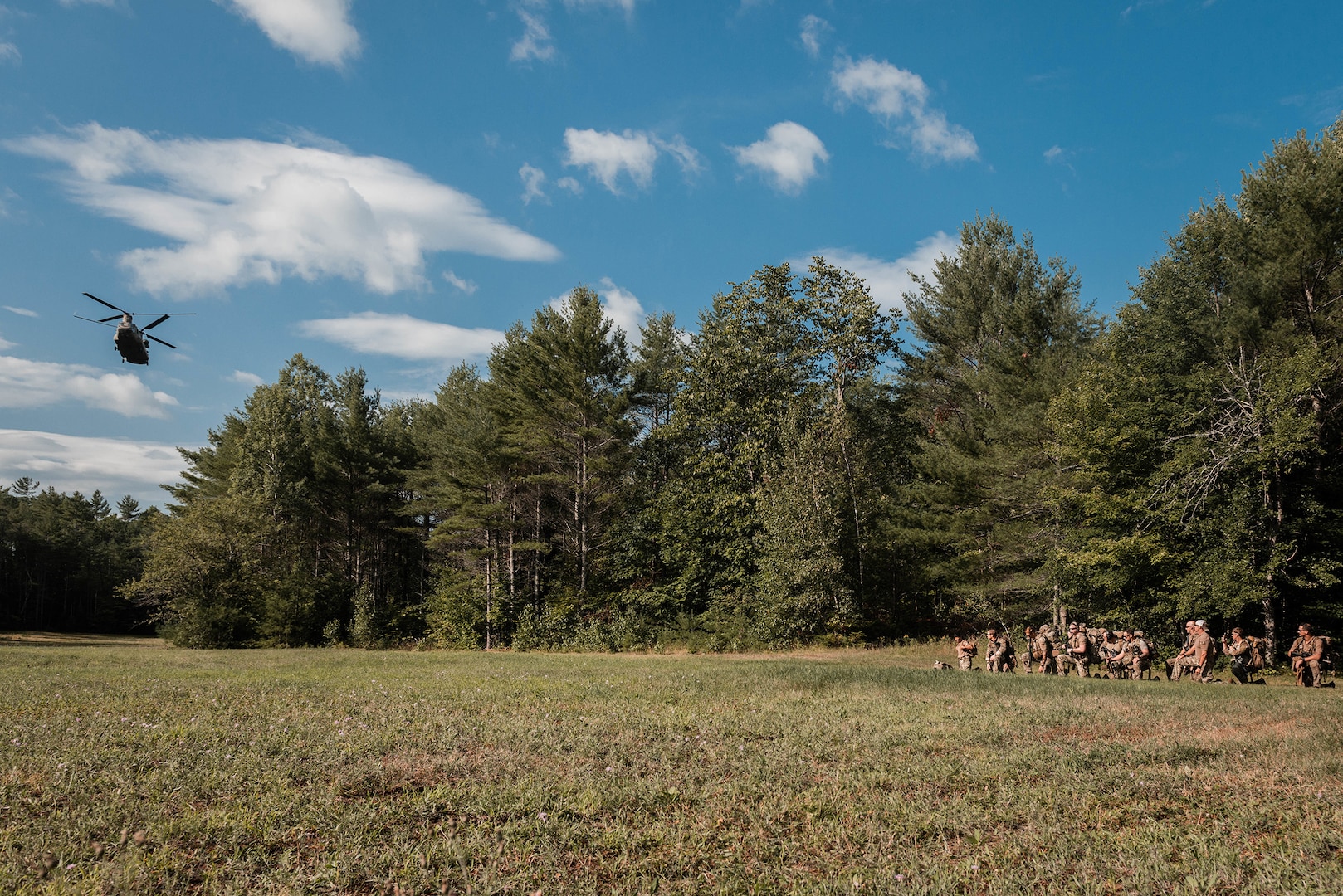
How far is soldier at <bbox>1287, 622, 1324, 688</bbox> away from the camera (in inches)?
684

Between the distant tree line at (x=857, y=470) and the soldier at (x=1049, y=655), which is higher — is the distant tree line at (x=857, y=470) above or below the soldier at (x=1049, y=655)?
above

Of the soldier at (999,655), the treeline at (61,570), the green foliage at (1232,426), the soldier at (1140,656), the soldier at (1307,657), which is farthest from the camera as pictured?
the treeline at (61,570)

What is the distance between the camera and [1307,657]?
17.5 m

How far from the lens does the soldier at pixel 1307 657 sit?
1738 cm

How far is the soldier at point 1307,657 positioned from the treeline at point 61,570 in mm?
80521

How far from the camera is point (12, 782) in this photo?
20.6 feet

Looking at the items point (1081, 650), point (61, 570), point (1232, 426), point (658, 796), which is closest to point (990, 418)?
point (1232, 426)

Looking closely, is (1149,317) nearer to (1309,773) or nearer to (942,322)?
(942,322)

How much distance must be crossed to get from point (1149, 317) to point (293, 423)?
45.8 meters

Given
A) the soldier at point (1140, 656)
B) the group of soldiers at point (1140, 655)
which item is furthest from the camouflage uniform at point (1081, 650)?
the soldier at point (1140, 656)

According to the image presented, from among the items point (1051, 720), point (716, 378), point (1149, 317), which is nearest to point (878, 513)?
point (716, 378)

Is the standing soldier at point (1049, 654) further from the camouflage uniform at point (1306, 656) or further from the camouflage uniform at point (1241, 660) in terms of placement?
the camouflage uniform at point (1306, 656)

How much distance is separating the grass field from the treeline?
74.7 meters

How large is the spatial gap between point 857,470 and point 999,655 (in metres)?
14.8
